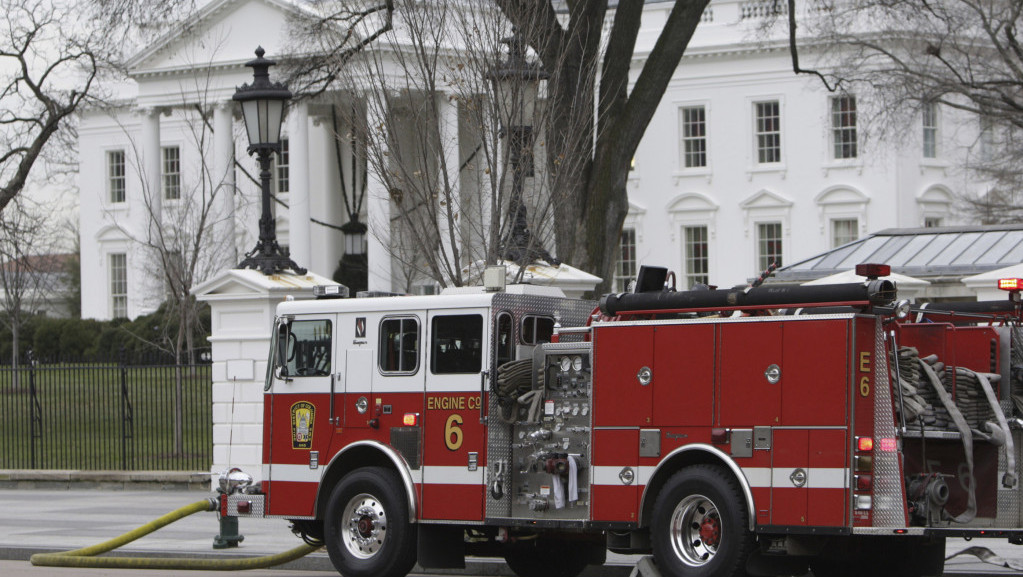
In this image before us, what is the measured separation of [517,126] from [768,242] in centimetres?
3695

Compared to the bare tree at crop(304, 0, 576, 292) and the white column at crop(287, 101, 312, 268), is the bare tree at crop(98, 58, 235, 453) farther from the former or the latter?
the bare tree at crop(304, 0, 576, 292)

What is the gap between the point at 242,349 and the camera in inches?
764

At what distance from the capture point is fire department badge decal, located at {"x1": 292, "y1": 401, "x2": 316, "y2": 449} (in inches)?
558

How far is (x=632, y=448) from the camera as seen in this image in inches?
474

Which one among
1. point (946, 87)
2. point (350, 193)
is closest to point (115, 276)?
point (350, 193)

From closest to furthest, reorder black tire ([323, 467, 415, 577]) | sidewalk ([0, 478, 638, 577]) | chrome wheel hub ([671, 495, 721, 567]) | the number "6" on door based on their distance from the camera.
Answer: chrome wheel hub ([671, 495, 721, 567])
the number "6" on door
black tire ([323, 467, 415, 577])
sidewalk ([0, 478, 638, 577])

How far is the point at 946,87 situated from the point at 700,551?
78.7ft

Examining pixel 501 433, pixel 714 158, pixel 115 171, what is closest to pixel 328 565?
pixel 501 433

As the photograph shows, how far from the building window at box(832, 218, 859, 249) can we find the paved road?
3290 cm

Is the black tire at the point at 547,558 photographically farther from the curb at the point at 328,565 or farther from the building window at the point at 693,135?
the building window at the point at 693,135

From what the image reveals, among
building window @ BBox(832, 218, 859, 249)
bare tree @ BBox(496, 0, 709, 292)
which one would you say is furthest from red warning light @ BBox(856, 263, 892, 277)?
building window @ BBox(832, 218, 859, 249)

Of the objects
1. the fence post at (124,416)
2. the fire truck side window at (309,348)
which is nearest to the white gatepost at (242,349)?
the fire truck side window at (309,348)

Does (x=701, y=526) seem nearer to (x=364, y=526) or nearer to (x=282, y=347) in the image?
(x=364, y=526)

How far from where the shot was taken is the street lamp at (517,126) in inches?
706
